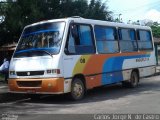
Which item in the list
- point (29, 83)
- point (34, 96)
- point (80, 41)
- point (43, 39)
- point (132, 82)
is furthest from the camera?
point (132, 82)

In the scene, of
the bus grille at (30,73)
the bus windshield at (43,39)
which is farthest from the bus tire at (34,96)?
the bus windshield at (43,39)

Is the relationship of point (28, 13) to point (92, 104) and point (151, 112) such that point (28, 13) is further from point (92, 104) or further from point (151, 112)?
point (151, 112)

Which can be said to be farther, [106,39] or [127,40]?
[127,40]

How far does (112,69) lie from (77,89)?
8.79 ft

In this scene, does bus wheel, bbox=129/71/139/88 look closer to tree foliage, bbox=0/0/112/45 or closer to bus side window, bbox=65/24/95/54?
bus side window, bbox=65/24/95/54

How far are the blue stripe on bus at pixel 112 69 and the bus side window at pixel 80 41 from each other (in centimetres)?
113

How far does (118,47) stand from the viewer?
16.8 metres

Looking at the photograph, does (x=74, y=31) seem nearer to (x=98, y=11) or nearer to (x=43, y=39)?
(x=43, y=39)

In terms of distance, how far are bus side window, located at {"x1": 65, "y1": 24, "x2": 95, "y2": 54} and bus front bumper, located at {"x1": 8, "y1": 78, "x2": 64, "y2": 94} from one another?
120 centimetres

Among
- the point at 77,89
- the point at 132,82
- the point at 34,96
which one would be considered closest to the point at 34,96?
the point at 34,96

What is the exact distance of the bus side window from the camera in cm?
1357

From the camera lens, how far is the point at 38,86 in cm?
1315

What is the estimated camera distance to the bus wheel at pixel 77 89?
44.4ft

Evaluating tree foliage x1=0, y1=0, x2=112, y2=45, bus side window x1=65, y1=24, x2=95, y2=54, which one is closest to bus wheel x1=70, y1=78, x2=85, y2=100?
bus side window x1=65, y1=24, x2=95, y2=54
